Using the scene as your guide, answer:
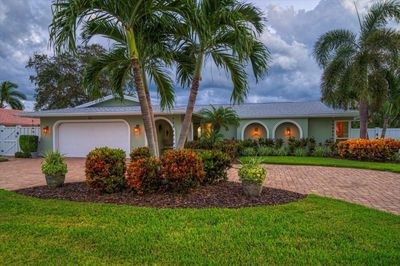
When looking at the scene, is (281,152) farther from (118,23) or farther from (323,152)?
(118,23)

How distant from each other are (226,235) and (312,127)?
16.6 meters

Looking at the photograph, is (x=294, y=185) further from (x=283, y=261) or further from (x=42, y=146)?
(x=42, y=146)

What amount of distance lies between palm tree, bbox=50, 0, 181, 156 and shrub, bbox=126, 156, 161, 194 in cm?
74

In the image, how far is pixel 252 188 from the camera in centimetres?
634

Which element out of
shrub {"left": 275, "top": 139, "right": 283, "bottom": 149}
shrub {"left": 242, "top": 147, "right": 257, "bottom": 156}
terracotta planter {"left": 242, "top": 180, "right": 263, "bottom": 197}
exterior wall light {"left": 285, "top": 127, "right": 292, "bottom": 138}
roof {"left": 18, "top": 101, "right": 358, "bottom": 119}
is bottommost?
terracotta planter {"left": 242, "top": 180, "right": 263, "bottom": 197}

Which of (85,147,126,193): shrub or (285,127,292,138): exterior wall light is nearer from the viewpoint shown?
(85,147,126,193): shrub

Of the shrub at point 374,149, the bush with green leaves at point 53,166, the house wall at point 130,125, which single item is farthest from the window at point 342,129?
the bush with green leaves at point 53,166

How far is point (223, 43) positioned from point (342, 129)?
15457 mm

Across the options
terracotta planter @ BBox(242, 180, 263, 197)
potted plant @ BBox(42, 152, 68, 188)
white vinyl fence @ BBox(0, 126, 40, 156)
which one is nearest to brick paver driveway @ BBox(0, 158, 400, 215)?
potted plant @ BBox(42, 152, 68, 188)

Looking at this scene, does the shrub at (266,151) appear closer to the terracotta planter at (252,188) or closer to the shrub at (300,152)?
the shrub at (300,152)

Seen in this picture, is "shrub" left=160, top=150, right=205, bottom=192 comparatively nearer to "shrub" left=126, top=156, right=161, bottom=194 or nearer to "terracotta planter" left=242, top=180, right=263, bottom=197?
"shrub" left=126, top=156, right=161, bottom=194

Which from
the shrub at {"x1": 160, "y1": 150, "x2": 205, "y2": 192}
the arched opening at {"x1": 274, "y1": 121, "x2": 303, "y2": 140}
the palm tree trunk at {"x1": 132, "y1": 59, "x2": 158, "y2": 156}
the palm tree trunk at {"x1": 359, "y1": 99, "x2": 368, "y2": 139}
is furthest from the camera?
the arched opening at {"x1": 274, "y1": 121, "x2": 303, "y2": 140}

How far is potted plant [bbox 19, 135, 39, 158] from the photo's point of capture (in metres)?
17.8

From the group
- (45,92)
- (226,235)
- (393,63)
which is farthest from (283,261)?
(45,92)
